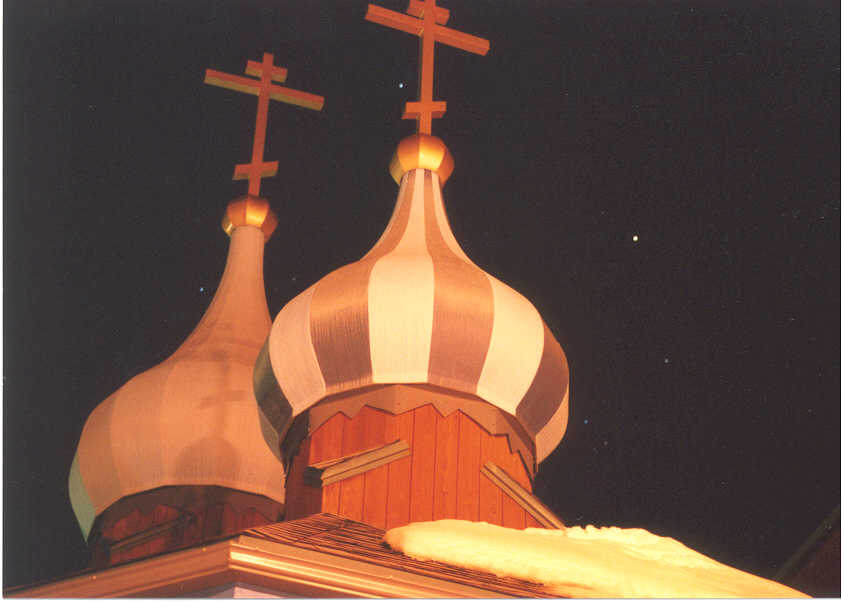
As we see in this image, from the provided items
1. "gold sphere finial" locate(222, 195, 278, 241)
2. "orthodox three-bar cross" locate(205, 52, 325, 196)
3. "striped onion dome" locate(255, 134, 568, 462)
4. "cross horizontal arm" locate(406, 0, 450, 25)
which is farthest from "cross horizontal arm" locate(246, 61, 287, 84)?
"striped onion dome" locate(255, 134, 568, 462)

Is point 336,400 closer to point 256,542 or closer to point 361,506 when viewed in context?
point 361,506

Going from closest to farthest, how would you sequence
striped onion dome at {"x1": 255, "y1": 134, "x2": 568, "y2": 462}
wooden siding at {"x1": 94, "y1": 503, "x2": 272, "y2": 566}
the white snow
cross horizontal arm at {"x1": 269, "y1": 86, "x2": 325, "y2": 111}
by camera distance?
the white snow → striped onion dome at {"x1": 255, "y1": 134, "x2": 568, "y2": 462} → wooden siding at {"x1": 94, "y1": 503, "x2": 272, "y2": 566} → cross horizontal arm at {"x1": 269, "y1": 86, "x2": 325, "y2": 111}

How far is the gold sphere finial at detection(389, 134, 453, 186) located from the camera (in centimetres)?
1212

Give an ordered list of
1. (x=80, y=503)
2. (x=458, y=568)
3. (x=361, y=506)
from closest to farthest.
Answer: (x=458, y=568) < (x=361, y=506) < (x=80, y=503)

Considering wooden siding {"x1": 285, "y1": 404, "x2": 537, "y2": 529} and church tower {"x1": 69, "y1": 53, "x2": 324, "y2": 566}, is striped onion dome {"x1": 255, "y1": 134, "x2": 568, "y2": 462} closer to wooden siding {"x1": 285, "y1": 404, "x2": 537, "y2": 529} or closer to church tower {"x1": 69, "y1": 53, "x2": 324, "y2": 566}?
wooden siding {"x1": 285, "y1": 404, "x2": 537, "y2": 529}

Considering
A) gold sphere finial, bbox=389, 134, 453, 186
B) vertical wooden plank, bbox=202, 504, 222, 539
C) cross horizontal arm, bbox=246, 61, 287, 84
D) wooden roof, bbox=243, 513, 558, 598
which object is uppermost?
cross horizontal arm, bbox=246, 61, 287, 84

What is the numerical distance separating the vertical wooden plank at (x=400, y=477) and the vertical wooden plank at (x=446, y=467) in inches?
6.7

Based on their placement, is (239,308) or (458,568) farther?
(239,308)

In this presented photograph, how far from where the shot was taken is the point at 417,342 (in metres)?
10.3

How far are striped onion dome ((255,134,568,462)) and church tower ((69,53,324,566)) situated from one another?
184 centimetres

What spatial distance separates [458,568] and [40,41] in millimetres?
3936

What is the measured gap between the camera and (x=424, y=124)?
1221 cm

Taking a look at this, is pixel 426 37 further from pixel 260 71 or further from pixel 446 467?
pixel 446 467

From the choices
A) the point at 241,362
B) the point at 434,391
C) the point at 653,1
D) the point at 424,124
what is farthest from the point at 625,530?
the point at 241,362
